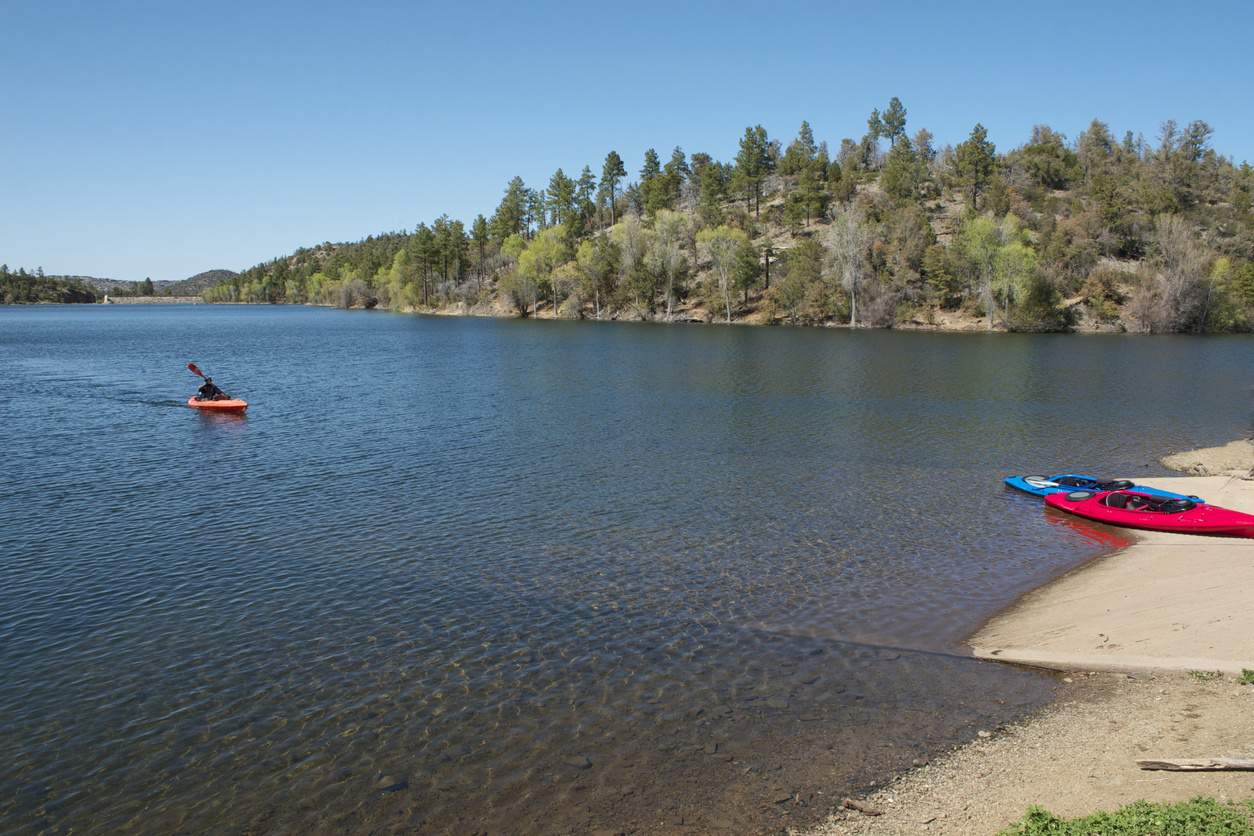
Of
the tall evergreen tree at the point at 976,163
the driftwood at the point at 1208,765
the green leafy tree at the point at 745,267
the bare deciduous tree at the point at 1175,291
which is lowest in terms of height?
the driftwood at the point at 1208,765

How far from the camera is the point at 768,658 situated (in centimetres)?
1870

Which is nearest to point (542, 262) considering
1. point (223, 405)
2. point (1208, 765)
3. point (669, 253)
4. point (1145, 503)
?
point (669, 253)

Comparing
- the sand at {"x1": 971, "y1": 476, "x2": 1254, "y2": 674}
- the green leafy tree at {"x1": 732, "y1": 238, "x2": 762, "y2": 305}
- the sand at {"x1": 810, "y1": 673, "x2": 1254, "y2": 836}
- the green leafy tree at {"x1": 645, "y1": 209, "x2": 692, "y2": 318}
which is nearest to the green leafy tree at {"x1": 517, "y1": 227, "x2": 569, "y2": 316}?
the green leafy tree at {"x1": 645, "y1": 209, "x2": 692, "y2": 318}

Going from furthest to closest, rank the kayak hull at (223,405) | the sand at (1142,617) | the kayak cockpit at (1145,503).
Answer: the kayak hull at (223,405) < the kayak cockpit at (1145,503) < the sand at (1142,617)

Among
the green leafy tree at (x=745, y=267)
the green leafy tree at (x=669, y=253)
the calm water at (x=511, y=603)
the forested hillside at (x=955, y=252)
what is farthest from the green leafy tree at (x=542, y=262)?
the calm water at (x=511, y=603)

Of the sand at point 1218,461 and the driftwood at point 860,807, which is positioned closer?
the driftwood at point 860,807

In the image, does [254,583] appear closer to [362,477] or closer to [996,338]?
[362,477]

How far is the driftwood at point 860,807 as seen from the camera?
41.4 feet

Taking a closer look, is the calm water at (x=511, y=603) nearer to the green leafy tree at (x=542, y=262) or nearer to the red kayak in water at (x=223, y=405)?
the red kayak in water at (x=223, y=405)

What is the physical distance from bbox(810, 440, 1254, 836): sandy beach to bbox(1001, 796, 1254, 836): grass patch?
662 mm

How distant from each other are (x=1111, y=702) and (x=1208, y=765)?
3951 millimetres

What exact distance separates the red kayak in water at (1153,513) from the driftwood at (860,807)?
841 inches

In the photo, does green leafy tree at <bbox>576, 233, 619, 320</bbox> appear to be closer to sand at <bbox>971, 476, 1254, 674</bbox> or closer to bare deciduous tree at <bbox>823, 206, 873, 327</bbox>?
bare deciduous tree at <bbox>823, 206, 873, 327</bbox>

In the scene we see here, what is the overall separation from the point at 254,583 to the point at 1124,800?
21432mm
